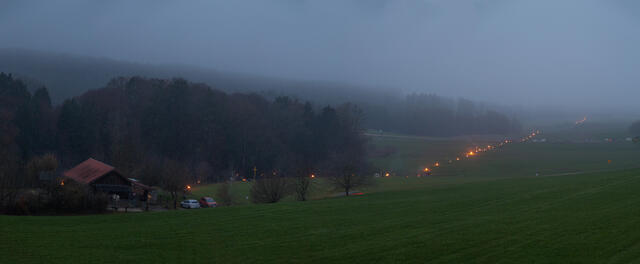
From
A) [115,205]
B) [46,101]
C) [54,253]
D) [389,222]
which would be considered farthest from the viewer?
[46,101]

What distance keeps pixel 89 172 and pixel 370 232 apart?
82.5 feet

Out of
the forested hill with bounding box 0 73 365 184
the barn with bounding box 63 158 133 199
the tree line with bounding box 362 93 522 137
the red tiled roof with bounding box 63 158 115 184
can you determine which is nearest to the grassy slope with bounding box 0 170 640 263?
the barn with bounding box 63 158 133 199

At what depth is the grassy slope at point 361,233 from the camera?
12570 millimetres

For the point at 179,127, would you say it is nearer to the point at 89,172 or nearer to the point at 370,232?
the point at 89,172

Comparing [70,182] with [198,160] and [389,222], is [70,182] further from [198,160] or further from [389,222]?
[198,160]

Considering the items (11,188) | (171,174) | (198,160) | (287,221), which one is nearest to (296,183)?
(171,174)

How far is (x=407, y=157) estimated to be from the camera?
73.1 meters

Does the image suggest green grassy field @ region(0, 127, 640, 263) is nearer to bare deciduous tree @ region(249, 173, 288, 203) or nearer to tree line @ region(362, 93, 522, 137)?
bare deciduous tree @ region(249, 173, 288, 203)

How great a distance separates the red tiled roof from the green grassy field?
478 inches

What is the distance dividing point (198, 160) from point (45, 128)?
20930 millimetres

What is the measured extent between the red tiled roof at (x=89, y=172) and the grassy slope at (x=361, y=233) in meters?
12.2

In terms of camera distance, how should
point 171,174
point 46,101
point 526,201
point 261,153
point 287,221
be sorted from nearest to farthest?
point 287,221, point 526,201, point 171,174, point 46,101, point 261,153

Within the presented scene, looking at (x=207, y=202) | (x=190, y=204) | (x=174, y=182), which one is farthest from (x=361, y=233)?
(x=207, y=202)

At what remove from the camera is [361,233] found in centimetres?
1580
